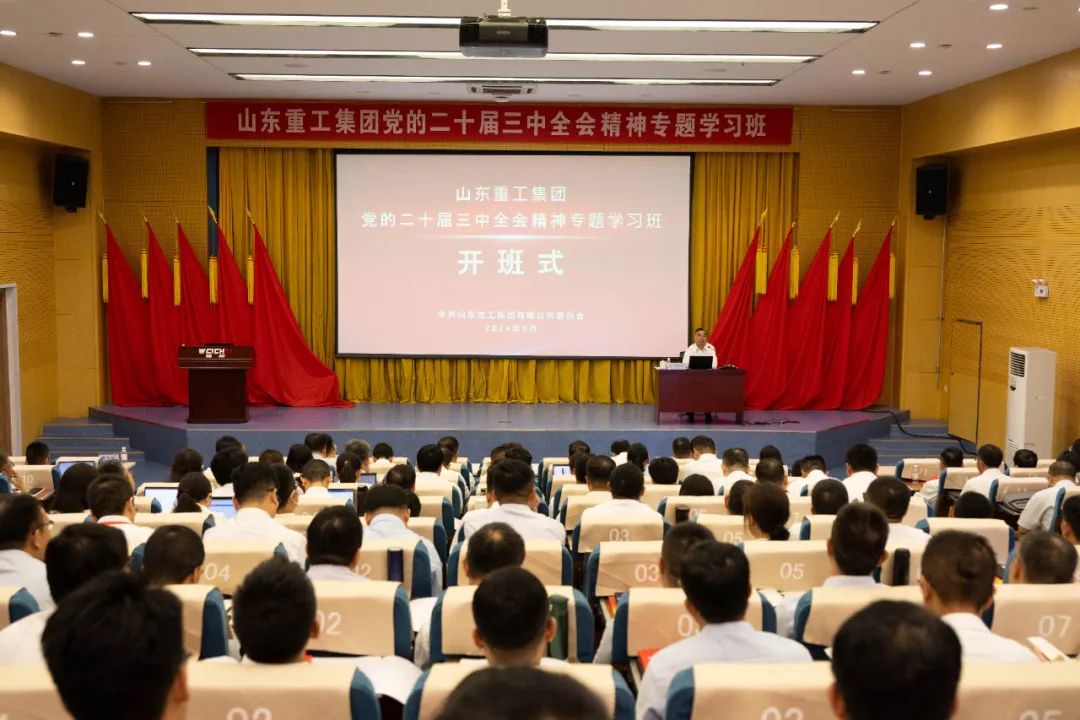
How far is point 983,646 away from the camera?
2732 millimetres

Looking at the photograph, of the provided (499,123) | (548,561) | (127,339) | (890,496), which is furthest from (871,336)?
(548,561)

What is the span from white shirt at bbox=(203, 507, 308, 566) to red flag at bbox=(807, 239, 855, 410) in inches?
358

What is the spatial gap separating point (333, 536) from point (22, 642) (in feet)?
3.23

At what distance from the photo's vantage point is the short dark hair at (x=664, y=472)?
648cm

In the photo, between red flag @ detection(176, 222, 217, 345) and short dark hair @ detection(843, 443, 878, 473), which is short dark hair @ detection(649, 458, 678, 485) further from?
red flag @ detection(176, 222, 217, 345)

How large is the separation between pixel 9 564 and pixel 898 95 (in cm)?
1025

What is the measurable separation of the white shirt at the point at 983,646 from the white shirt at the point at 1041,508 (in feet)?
11.0

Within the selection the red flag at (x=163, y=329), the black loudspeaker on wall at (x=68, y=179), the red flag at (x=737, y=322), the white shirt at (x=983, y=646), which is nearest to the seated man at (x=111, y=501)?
the white shirt at (x=983, y=646)

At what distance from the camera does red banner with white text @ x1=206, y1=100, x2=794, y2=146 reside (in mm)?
12344

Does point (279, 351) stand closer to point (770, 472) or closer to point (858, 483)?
point (770, 472)

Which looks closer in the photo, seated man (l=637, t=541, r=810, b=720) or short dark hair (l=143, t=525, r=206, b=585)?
seated man (l=637, t=541, r=810, b=720)

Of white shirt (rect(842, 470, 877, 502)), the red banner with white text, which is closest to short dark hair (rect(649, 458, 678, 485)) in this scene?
white shirt (rect(842, 470, 877, 502))

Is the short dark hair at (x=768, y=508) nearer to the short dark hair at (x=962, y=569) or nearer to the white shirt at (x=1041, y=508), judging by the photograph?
the short dark hair at (x=962, y=569)

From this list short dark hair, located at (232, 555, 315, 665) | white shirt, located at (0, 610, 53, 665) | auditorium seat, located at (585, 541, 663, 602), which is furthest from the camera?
auditorium seat, located at (585, 541, 663, 602)
